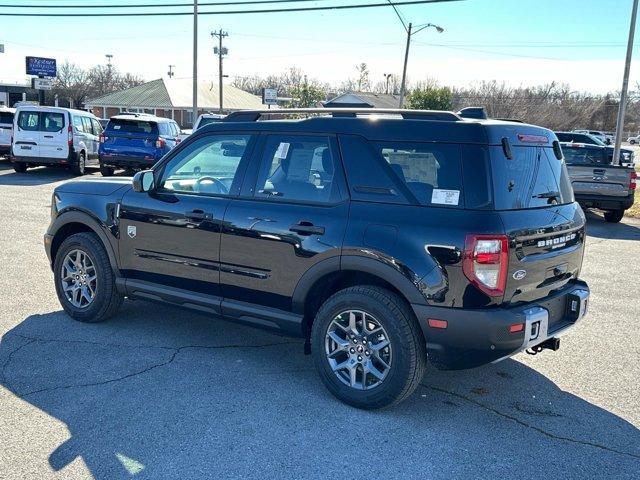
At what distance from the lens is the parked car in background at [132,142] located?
59.7 feet

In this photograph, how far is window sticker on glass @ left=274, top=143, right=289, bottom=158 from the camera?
4.49 m

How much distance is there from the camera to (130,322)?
5.68 meters

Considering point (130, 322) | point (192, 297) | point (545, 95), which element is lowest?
point (130, 322)

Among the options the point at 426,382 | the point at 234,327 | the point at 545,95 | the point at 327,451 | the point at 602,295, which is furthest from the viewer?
the point at 545,95

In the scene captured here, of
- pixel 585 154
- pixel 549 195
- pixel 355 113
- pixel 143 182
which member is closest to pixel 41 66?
pixel 585 154

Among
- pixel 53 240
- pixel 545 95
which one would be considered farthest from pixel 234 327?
pixel 545 95

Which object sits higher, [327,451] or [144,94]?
[144,94]

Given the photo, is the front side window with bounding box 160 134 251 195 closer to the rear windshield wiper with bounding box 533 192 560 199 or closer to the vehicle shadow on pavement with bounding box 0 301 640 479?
the vehicle shadow on pavement with bounding box 0 301 640 479

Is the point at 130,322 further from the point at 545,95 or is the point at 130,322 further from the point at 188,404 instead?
the point at 545,95

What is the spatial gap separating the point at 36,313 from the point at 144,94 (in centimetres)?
→ 5652

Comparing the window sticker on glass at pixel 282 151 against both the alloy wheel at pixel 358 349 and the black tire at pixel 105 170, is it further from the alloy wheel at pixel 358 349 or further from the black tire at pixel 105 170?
the black tire at pixel 105 170

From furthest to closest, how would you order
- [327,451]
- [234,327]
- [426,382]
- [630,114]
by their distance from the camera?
[630,114]
[234,327]
[426,382]
[327,451]

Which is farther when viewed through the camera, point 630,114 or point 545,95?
point 630,114

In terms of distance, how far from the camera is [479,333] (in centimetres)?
362
